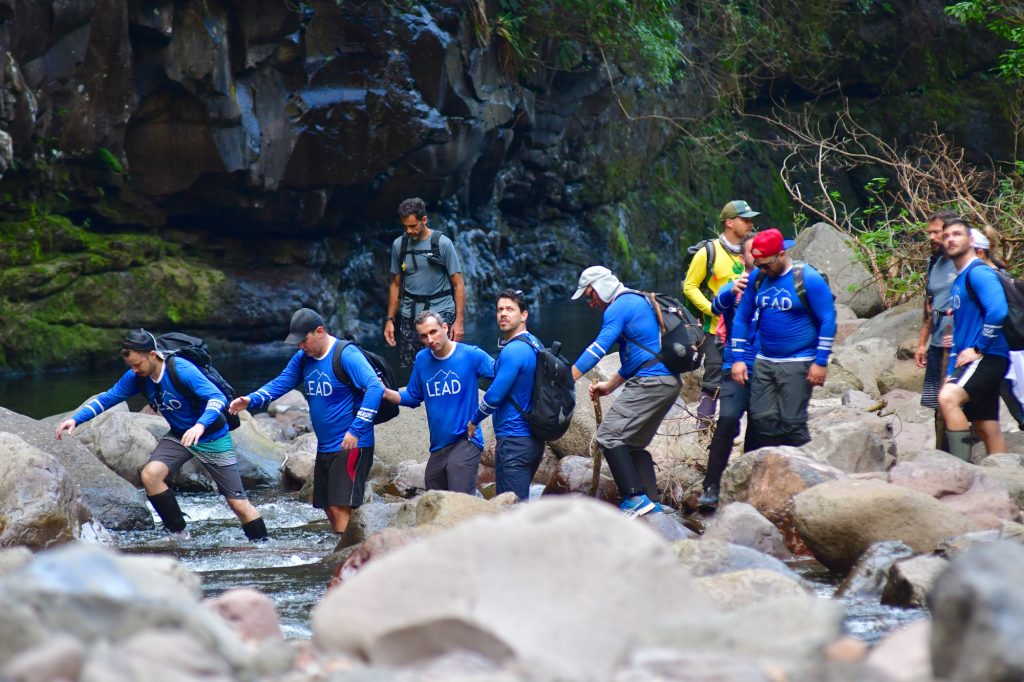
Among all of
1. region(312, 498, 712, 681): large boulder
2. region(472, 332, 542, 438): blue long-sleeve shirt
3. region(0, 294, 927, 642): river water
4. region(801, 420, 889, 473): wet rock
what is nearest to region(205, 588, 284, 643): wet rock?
region(312, 498, 712, 681): large boulder

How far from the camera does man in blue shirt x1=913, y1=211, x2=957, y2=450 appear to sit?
8.48 m

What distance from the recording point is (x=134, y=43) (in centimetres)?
1814

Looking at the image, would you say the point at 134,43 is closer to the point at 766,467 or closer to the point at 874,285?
the point at 874,285

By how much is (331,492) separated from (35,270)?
1179 centimetres

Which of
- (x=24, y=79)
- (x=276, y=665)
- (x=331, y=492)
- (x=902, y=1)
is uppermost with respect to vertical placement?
(x=902, y=1)

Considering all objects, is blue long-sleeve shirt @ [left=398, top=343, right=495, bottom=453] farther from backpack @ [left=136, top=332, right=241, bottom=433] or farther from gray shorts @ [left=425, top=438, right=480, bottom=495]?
Answer: backpack @ [left=136, top=332, right=241, bottom=433]

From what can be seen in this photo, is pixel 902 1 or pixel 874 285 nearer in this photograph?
pixel 874 285

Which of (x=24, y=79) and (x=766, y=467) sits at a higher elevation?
(x=24, y=79)

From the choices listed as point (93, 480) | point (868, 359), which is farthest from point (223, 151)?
point (868, 359)

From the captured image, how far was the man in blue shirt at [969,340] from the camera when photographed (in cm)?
809

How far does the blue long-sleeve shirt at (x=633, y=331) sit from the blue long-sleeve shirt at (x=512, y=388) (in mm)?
324

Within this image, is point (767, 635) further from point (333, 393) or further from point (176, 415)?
point (176, 415)

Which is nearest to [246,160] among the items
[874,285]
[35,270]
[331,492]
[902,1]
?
[35,270]

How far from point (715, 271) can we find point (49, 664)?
729 cm
